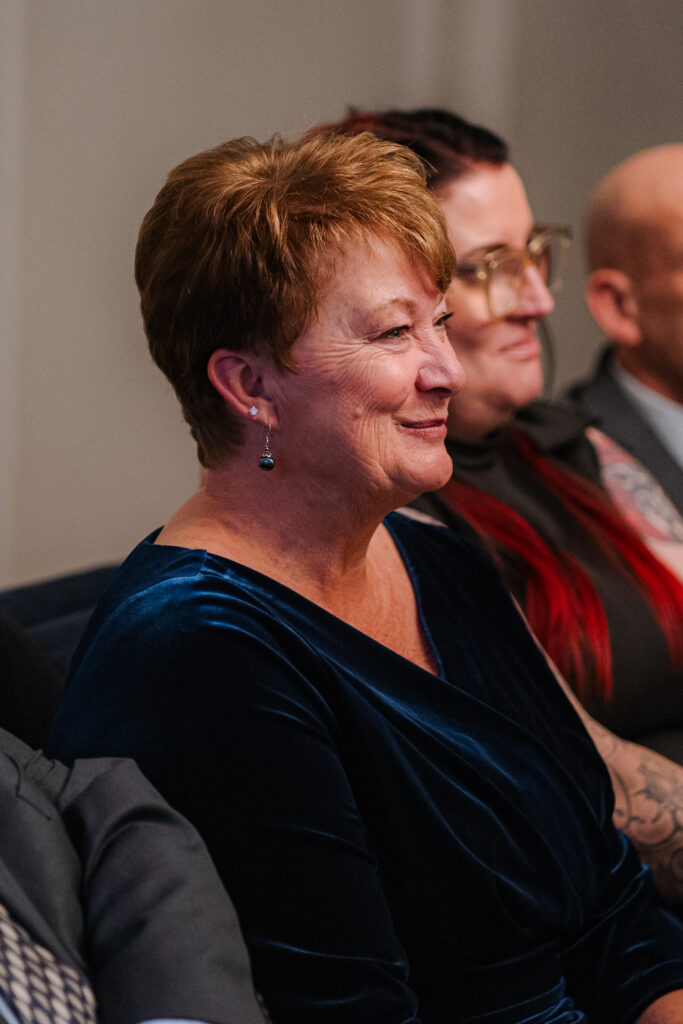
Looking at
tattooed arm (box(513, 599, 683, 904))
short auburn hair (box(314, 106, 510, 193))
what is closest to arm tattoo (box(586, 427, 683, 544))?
tattooed arm (box(513, 599, 683, 904))

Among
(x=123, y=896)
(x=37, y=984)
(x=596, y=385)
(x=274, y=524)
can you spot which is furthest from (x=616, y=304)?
(x=37, y=984)

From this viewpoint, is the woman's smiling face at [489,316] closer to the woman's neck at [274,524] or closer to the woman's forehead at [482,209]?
the woman's forehead at [482,209]

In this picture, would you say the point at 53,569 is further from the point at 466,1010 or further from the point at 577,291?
the point at 577,291

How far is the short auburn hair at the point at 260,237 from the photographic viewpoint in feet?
3.65

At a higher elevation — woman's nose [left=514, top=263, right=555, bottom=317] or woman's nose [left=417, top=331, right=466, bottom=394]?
woman's nose [left=417, top=331, right=466, bottom=394]

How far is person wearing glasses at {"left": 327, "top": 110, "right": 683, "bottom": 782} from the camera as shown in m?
1.77

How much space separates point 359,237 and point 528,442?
39.3 inches

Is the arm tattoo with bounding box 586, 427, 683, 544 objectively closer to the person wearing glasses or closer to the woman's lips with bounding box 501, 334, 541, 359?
the person wearing glasses

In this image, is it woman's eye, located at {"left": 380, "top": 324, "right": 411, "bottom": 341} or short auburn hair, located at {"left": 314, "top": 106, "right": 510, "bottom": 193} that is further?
short auburn hair, located at {"left": 314, "top": 106, "right": 510, "bottom": 193}

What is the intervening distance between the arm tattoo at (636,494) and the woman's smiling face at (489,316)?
0.33 m

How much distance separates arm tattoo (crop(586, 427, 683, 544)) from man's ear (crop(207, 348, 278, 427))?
107 centimetres

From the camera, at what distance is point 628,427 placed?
2326 mm

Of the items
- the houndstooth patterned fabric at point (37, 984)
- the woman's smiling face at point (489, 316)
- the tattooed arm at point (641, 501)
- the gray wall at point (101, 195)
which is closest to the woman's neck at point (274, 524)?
the houndstooth patterned fabric at point (37, 984)

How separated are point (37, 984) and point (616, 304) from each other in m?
2.02
